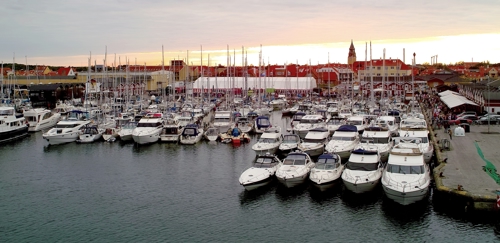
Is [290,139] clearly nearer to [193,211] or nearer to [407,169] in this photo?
[407,169]

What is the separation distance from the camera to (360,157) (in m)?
23.8

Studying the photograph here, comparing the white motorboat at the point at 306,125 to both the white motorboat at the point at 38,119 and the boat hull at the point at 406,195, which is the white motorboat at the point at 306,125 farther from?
the white motorboat at the point at 38,119

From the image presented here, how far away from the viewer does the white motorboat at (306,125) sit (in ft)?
127

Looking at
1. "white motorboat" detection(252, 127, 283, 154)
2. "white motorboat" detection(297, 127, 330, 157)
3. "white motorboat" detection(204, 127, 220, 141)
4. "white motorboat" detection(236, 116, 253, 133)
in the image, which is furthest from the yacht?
"white motorboat" detection(297, 127, 330, 157)

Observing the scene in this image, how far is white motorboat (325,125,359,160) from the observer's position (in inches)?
1144

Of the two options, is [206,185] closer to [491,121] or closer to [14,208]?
[14,208]

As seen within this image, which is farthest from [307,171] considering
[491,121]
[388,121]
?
[491,121]

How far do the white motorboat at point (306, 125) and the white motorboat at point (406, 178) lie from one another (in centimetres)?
1550

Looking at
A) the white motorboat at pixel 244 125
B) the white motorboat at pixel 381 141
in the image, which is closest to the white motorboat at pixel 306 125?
the white motorboat at pixel 244 125

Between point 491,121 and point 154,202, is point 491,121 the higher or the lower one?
the higher one

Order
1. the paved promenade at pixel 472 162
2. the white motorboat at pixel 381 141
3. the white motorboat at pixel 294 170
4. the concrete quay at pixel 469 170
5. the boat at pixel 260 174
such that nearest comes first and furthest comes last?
the concrete quay at pixel 469 170 < the paved promenade at pixel 472 162 < the boat at pixel 260 174 < the white motorboat at pixel 294 170 < the white motorboat at pixel 381 141

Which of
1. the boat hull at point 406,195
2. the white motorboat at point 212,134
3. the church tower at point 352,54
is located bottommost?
the boat hull at point 406,195

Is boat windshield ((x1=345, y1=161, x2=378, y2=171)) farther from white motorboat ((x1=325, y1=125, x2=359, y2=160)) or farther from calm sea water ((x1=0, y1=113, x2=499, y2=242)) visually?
white motorboat ((x1=325, y1=125, x2=359, y2=160))

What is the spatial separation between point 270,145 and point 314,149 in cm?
279
